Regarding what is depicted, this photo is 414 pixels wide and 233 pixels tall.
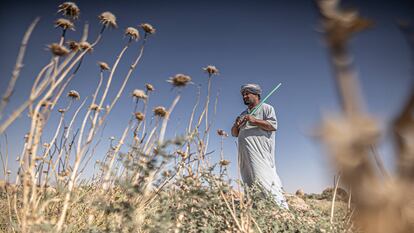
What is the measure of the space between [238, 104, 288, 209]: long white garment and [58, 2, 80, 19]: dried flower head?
2131mm

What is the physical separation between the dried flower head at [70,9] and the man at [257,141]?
6.32 ft

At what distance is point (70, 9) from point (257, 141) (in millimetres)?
2222

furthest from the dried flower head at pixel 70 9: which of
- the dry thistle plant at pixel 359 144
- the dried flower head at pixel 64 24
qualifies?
the dry thistle plant at pixel 359 144

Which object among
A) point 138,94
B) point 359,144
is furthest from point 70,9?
point 359,144

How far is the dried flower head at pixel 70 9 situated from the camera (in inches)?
55.1

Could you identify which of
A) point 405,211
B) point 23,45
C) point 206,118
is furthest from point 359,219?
point 206,118

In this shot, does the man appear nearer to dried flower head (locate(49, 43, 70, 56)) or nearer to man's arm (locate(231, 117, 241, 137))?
man's arm (locate(231, 117, 241, 137))

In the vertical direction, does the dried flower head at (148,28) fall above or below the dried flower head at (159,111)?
above

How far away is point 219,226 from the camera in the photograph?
183 cm

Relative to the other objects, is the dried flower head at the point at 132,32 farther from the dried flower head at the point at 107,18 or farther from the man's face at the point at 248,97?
the man's face at the point at 248,97

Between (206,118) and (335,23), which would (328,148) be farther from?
(206,118)

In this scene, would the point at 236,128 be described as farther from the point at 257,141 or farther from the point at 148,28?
the point at 148,28

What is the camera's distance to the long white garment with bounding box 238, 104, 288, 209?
117 inches

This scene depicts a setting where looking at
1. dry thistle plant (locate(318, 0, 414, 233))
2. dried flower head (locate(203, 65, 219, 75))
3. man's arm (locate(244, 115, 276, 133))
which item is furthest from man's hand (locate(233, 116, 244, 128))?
dry thistle plant (locate(318, 0, 414, 233))
